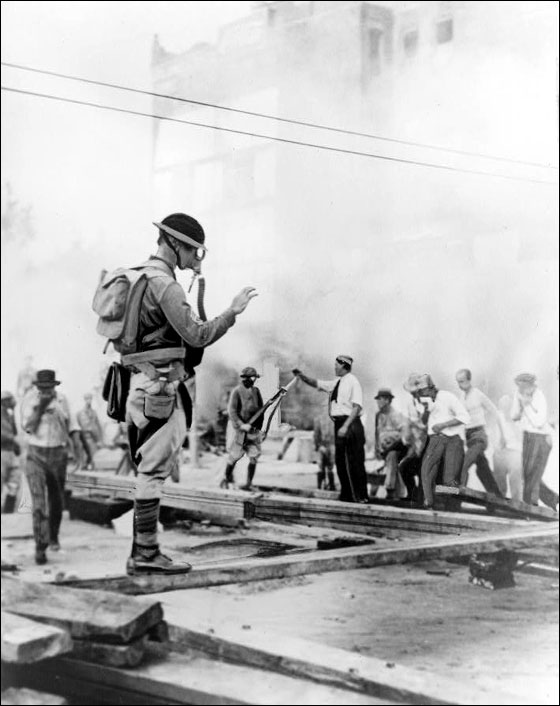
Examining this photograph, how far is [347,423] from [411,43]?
3.95m

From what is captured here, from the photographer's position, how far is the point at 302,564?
2.29 meters

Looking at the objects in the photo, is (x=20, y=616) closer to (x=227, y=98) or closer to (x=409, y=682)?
(x=409, y=682)

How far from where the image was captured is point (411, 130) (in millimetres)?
4477

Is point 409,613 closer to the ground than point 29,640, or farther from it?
closer to the ground

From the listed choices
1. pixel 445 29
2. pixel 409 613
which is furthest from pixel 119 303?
pixel 409 613

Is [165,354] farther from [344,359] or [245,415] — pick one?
[344,359]

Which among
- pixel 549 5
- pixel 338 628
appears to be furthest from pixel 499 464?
pixel 549 5

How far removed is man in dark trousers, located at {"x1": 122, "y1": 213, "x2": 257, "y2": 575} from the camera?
4.69ft

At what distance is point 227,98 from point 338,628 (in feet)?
24.5

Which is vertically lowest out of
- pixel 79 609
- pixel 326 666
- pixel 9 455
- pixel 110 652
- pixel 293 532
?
pixel 326 666

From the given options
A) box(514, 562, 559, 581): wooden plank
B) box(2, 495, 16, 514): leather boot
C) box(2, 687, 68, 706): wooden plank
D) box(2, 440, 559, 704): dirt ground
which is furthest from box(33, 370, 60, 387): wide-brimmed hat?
box(2, 495, 16, 514): leather boot

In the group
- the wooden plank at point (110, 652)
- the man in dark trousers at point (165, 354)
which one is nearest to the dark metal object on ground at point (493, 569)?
the wooden plank at point (110, 652)

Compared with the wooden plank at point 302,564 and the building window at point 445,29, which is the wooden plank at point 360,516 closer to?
the wooden plank at point 302,564

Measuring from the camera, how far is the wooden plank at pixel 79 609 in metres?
4.07
